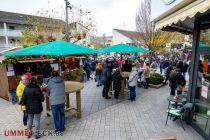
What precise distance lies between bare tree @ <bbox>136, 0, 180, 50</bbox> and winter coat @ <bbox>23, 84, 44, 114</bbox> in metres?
12.6

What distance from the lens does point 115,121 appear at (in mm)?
5855

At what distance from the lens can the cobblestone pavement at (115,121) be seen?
16.3 ft

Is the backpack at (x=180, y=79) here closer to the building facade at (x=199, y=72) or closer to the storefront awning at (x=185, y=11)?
the building facade at (x=199, y=72)

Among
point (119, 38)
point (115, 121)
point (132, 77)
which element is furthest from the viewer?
point (119, 38)

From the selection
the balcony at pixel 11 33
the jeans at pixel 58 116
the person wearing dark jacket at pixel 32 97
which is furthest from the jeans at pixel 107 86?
the balcony at pixel 11 33

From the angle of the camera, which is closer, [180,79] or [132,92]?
[180,79]

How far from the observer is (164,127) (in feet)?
17.7

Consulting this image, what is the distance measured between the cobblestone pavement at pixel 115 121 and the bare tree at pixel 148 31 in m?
8.60

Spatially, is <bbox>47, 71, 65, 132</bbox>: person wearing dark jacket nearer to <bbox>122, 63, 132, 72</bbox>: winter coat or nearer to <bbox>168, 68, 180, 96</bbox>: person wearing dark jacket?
<bbox>168, 68, 180, 96</bbox>: person wearing dark jacket

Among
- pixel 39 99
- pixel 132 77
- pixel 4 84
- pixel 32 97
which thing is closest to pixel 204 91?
pixel 132 77

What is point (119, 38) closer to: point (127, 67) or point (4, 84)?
point (127, 67)

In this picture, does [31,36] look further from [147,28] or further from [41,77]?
[147,28]

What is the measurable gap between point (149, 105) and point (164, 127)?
6.68 ft

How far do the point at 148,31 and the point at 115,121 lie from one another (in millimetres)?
12284
